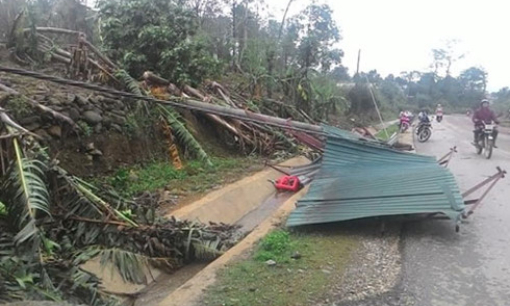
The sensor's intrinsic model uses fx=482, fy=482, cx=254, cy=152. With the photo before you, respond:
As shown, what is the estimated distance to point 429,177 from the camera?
6531 mm

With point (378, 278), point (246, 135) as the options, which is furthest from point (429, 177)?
point (246, 135)

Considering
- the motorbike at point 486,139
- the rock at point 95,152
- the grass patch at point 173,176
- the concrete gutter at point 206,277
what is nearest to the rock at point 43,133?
the rock at point 95,152

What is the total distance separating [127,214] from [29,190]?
4.45ft

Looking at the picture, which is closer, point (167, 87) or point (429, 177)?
point (429, 177)

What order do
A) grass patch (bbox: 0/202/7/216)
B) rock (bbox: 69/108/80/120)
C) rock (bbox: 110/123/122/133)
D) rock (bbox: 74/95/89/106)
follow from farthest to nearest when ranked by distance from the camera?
1. rock (bbox: 110/123/122/133)
2. rock (bbox: 74/95/89/106)
3. rock (bbox: 69/108/80/120)
4. grass patch (bbox: 0/202/7/216)

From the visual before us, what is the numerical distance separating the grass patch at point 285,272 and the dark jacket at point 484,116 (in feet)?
32.5

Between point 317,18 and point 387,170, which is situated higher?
point 317,18

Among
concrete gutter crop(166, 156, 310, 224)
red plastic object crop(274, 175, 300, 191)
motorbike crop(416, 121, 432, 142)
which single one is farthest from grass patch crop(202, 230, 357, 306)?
motorbike crop(416, 121, 432, 142)

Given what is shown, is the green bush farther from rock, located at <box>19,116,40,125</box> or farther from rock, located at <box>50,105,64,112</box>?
rock, located at <box>50,105,64,112</box>

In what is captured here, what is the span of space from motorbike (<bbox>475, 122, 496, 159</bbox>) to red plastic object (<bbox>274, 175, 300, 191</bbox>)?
634cm

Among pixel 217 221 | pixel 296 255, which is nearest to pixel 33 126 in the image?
pixel 217 221

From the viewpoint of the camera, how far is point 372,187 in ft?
20.9

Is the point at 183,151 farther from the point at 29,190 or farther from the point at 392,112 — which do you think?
the point at 392,112

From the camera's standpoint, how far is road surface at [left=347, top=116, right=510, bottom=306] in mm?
4133
